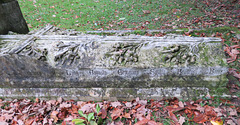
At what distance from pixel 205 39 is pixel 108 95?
6.66 ft

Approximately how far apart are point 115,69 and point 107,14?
18.6ft

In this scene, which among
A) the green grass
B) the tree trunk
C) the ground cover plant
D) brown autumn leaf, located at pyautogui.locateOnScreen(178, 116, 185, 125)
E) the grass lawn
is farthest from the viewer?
the green grass

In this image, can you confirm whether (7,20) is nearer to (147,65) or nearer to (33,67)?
(33,67)

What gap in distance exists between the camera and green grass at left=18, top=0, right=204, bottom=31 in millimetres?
6416

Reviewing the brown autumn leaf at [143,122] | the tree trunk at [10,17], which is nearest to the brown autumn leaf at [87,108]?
the brown autumn leaf at [143,122]

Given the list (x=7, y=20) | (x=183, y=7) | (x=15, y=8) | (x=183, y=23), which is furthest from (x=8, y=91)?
(x=183, y=7)

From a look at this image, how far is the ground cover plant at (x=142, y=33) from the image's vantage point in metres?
2.42

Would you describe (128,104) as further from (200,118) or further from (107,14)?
(107,14)

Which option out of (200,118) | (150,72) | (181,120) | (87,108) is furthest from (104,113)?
(200,118)

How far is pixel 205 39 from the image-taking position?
9.02 feet

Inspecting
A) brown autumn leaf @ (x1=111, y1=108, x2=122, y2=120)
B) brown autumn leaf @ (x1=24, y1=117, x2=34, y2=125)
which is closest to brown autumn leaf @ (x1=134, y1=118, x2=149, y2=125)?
brown autumn leaf @ (x1=111, y1=108, x2=122, y2=120)

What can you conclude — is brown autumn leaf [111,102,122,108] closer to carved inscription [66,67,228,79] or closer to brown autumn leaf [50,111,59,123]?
carved inscription [66,67,228,79]

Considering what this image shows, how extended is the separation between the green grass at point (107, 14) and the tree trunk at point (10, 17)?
261 cm

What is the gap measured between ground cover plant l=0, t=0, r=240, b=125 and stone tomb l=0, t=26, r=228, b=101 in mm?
185
